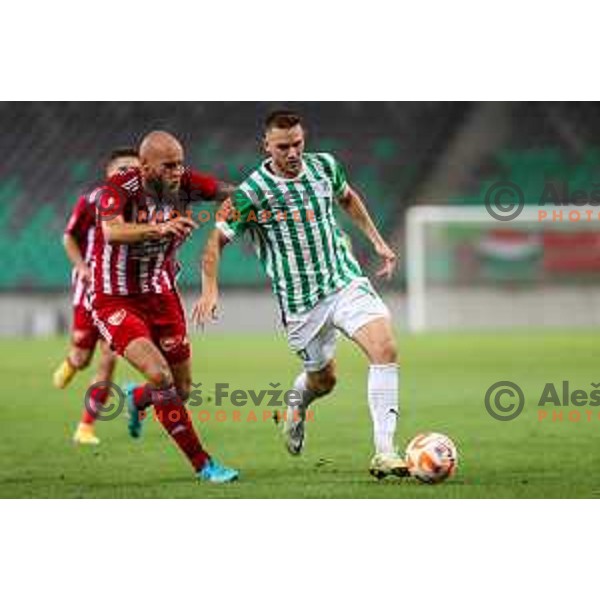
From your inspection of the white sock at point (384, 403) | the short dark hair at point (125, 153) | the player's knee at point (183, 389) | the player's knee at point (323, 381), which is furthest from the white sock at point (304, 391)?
the short dark hair at point (125, 153)

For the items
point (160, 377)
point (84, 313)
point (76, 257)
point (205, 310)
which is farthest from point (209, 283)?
point (84, 313)

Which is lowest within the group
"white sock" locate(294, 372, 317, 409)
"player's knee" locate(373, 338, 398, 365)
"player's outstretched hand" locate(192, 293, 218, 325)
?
"white sock" locate(294, 372, 317, 409)

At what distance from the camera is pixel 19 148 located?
20906mm

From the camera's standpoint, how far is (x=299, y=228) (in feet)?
21.0

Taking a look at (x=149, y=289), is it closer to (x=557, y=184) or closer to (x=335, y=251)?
(x=335, y=251)

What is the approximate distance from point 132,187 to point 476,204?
16.0 metres

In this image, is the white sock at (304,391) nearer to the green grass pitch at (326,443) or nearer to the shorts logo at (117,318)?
the green grass pitch at (326,443)

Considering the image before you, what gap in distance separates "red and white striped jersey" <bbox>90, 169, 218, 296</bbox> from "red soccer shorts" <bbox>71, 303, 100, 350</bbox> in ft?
5.69

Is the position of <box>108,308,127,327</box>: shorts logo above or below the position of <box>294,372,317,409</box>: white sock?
above

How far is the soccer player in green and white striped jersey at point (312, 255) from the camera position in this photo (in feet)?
20.0

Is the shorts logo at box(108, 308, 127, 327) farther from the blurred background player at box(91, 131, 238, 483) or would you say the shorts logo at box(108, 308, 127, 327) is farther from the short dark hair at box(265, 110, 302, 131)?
the short dark hair at box(265, 110, 302, 131)

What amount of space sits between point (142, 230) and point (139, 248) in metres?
0.38

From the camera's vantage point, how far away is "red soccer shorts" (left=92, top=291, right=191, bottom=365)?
6.18 meters

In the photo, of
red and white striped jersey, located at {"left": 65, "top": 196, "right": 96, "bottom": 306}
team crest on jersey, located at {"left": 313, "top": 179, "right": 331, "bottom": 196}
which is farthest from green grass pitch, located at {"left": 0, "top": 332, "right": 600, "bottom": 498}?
team crest on jersey, located at {"left": 313, "top": 179, "right": 331, "bottom": 196}
